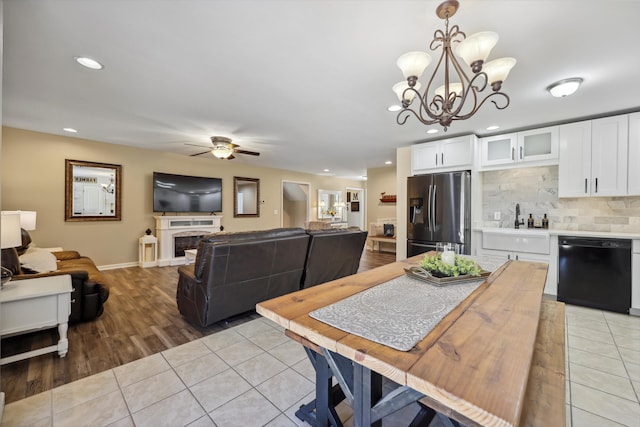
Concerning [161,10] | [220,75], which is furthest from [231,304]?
[161,10]

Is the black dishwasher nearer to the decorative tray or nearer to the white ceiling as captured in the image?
the white ceiling

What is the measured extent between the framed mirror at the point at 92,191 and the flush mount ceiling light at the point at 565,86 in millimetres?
6595

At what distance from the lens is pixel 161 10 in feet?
5.28

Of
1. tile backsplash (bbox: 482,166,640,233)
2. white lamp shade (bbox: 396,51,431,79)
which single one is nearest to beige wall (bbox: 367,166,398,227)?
tile backsplash (bbox: 482,166,640,233)

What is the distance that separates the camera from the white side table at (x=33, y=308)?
5.96ft

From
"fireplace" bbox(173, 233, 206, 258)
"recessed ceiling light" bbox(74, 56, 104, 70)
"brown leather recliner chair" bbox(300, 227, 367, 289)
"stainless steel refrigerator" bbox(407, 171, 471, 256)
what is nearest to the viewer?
"recessed ceiling light" bbox(74, 56, 104, 70)

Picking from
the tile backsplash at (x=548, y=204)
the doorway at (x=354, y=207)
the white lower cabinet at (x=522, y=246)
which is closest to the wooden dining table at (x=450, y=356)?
the white lower cabinet at (x=522, y=246)

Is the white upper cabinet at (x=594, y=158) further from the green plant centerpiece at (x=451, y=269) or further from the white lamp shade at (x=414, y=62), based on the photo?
the white lamp shade at (x=414, y=62)

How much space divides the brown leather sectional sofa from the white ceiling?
1504mm

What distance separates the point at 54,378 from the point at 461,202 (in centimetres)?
455

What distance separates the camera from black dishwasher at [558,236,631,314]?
300 cm

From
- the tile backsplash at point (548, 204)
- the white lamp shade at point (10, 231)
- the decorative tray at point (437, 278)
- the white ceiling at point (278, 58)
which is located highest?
the white ceiling at point (278, 58)

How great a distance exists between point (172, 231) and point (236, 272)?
12.6ft

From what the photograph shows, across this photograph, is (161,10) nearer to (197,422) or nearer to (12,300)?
(12,300)
